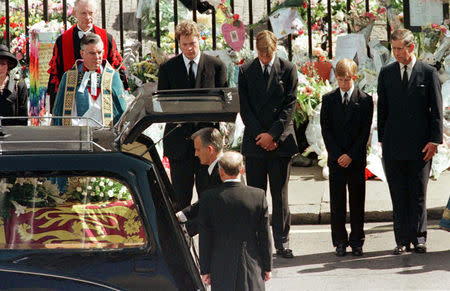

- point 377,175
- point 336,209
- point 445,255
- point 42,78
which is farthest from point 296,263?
point 42,78

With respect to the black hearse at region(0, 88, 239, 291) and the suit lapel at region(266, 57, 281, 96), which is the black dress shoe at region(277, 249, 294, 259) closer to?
the suit lapel at region(266, 57, 281, 96)

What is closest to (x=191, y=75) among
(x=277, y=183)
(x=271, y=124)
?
(x=271, y=124)

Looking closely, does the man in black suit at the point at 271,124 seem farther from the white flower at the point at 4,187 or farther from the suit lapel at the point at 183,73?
the white flower at the point at 4,187

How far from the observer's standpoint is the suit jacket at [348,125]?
855 cm

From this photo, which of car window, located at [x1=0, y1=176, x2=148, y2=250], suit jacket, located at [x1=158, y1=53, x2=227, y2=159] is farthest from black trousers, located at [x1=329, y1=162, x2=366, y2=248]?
car window, located at [x1=0, y1=176, x2=148, y2=250]

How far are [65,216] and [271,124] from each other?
14.2 ft

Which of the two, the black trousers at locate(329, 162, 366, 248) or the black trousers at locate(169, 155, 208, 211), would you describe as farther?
the black trousers at locate(169, 155, 208, 211)

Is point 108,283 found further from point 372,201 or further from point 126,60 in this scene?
point 126,60

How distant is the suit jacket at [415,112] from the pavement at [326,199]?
1.18 meters

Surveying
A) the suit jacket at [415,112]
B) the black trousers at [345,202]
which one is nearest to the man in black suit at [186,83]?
the black trousers at [345,202]

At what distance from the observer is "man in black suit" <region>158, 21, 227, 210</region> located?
8.70 metres

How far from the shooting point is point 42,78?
1095cm

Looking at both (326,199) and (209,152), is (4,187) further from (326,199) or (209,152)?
(326,199)

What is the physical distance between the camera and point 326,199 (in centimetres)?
989
